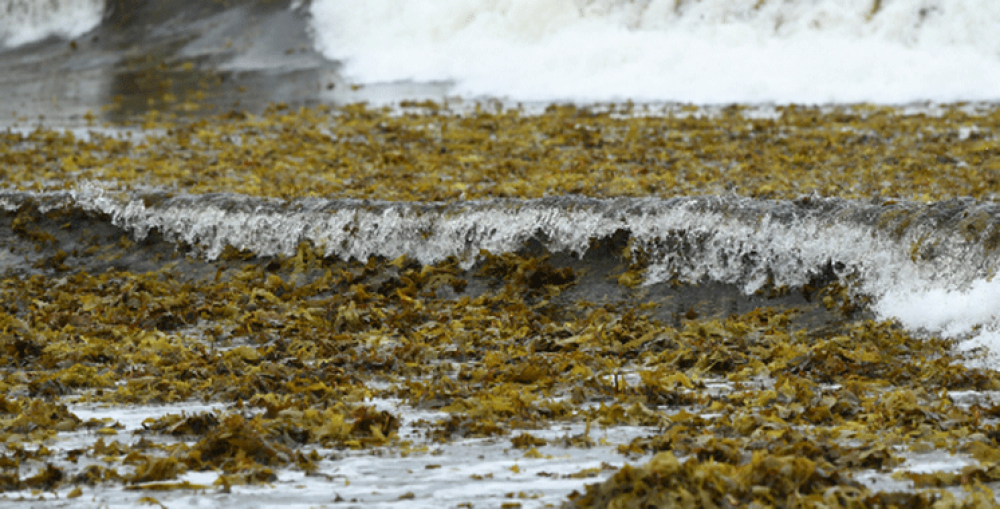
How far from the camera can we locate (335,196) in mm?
7879

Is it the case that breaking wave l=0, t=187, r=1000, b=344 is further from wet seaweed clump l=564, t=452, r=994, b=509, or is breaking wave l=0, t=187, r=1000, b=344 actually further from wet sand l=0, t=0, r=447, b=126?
wet sand l=0, t=0, r=447, b=126

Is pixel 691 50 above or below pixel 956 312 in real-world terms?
above

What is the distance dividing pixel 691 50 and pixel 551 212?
10.7 meters

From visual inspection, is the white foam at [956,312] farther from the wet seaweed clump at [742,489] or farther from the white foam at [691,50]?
the white foam at [691,50]

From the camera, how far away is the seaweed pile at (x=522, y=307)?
10.3 feet

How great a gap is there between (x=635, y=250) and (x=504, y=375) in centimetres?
206

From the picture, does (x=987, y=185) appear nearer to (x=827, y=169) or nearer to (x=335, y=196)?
(x=827, y=169)

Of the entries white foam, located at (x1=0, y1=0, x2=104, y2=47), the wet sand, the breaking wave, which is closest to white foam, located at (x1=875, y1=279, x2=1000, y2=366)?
the breaking wave

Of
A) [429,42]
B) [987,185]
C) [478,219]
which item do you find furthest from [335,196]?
[429,42]

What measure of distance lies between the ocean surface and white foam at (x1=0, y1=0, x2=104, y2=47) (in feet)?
20.3

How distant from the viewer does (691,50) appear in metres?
16.3

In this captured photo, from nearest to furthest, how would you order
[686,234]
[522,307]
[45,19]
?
[522,307], [686,234], [45,19]

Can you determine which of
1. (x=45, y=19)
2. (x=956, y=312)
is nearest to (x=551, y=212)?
(x=956, y=312)

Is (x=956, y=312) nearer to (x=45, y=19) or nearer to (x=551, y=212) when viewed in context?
(x=551, y=212)
